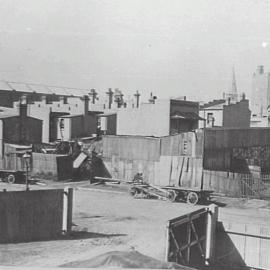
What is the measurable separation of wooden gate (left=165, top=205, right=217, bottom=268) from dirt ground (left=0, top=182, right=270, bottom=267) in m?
0.80

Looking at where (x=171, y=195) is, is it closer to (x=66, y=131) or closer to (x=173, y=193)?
(x=173, y=193)

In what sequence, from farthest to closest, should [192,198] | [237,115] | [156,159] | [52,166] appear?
[237,115] < [52,166] < [156,159] < [192,198]

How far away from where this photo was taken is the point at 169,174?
32688 mm

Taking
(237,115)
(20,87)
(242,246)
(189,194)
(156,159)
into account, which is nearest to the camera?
(242,246)

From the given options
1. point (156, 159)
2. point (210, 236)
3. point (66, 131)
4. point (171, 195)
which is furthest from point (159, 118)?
point (210, 236)

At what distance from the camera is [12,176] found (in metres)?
34.8

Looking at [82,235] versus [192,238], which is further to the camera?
[82,235]

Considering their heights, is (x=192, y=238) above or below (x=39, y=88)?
below

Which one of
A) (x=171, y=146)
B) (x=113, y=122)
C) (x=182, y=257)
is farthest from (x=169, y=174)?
(x=113, y=122)

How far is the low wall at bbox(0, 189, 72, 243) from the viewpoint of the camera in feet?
52.4

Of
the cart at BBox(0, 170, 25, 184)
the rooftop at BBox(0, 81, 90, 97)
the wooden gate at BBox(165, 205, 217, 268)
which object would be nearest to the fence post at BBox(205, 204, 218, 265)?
the wooden gate at BBox(165, 205, 217, 268)

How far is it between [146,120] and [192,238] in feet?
93.9

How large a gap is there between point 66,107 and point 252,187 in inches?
1308

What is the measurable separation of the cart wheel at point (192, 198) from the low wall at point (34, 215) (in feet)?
35.2
